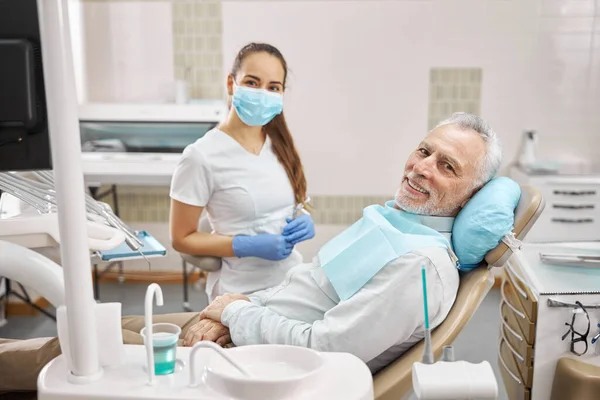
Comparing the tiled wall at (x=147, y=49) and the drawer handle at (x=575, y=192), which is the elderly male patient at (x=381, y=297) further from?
the tiled wall at (x=147, y=49)

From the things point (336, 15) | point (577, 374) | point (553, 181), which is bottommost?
point (577, 374)

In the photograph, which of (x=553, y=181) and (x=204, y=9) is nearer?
(x=553, y=181)

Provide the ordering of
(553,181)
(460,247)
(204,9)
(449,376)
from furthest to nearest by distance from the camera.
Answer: (204,9), (553,181), (460,247), (449,376)

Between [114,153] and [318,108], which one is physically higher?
[318,108]

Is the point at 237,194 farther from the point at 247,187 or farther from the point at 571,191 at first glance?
the point at 571,191

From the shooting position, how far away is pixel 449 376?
91 centimetres

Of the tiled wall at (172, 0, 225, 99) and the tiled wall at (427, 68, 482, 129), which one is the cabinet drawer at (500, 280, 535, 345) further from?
the tiled wall at (172, 0, 225, 99)

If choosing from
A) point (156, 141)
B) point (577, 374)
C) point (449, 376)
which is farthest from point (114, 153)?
point (449, 376)

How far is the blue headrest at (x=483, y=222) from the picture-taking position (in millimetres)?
1348

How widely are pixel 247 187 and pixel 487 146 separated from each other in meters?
0.75

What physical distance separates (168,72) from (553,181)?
234 cm

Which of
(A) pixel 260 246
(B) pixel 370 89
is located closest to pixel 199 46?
(B) pixel 370 89

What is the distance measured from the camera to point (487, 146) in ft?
4.84

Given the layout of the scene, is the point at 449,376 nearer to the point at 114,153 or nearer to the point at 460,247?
the point at 460,247
